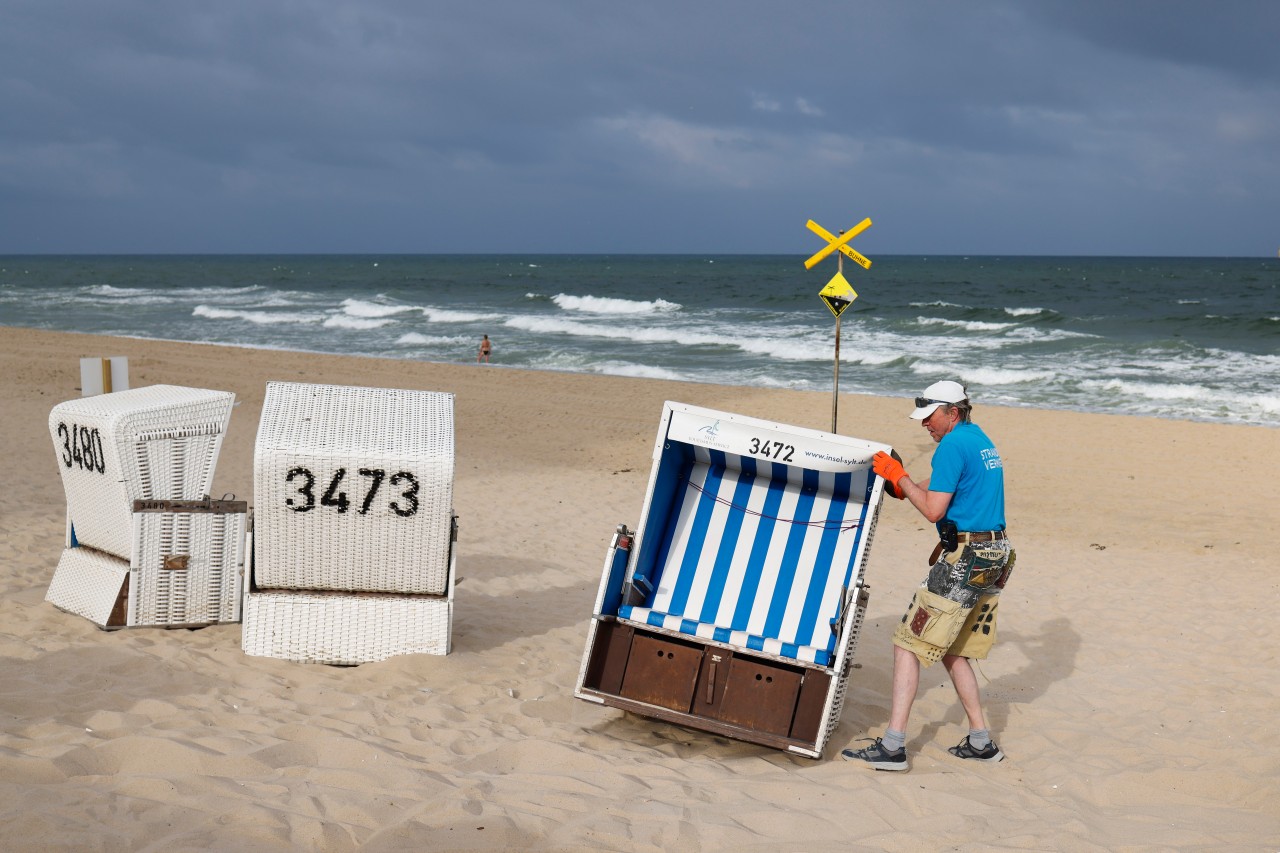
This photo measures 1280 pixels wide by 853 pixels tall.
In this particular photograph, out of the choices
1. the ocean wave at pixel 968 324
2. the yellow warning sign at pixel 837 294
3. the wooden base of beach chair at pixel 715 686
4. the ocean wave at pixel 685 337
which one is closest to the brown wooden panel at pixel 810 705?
the wooden base of beach chair at pixel 715 686

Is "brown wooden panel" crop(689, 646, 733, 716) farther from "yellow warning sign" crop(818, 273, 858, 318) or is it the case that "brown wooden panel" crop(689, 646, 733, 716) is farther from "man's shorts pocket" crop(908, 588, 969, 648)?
"yellow warning sign" crop(818, 273, 858, 318)

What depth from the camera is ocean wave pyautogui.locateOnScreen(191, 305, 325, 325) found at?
127 feet

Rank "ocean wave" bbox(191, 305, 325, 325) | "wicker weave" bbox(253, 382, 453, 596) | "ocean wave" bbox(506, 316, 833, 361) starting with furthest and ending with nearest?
"ocean wave" bbox(191, 305, 325, 325), "ocean wave" bbox(506, 316, 833, 361), "wicker weave" bbox(253, 382, 453, 596)

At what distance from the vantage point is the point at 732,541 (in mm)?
6000

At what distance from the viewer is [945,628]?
16.1 ft

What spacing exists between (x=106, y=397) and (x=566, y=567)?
3.87m

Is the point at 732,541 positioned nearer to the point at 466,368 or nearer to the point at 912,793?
the point at 912,793

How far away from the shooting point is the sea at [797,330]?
77.0ft

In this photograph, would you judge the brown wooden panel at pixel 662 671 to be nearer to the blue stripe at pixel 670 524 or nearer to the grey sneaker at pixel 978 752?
the blue stripe at pixel 670 524

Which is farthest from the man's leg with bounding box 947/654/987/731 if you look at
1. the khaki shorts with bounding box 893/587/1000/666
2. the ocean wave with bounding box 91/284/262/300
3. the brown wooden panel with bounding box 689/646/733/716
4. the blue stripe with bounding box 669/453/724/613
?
the ocean wave with bounding box 91/284/262/300

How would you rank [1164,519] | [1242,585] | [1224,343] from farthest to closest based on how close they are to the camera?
[1224,343] → [1164,519] → [1242,585]

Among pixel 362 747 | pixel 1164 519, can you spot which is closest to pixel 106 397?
pixel 362 747

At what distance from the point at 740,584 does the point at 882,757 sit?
1279 millimetres

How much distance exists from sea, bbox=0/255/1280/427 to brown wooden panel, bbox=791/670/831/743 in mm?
4271
